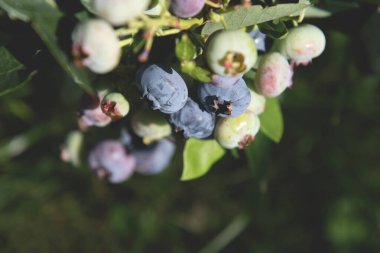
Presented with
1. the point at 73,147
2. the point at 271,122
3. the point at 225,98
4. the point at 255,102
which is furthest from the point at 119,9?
the point at 73,147

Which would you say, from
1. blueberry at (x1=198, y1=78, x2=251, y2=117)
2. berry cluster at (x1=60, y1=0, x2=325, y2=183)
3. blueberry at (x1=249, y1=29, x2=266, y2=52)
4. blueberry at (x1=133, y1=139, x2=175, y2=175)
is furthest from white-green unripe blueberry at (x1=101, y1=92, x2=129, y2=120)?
blueberry at (x1=133, y1=139, x2=175, y2=175)

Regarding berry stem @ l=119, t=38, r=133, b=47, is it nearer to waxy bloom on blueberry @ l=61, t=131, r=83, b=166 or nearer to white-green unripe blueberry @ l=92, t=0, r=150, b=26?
white-green unripe blueberry @ l=92, t=0, r=150, b=26

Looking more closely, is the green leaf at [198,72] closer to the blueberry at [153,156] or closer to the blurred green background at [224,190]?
the blueberry at [153,156]

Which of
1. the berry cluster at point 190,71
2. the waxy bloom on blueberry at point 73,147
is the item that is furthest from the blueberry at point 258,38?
the waxy bloom on blueberry at point 73,147

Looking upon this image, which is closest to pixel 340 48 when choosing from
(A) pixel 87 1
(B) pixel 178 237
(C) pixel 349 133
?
(C) pixel 349 133

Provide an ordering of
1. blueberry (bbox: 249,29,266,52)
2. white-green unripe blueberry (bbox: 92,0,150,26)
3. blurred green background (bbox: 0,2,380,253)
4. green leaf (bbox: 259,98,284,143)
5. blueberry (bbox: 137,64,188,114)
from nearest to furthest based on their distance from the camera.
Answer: white-green unripe blueberry (bbox: 92,0,150,26), blueberry (bbox: 137,64,188,114), blueberry (bbox: 249,29,266,52), green leaf (bbox: 259,98,284,143), blurred green background (bbox: 0,2,380,253)

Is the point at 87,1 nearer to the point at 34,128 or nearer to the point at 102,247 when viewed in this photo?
the point at 34,128
